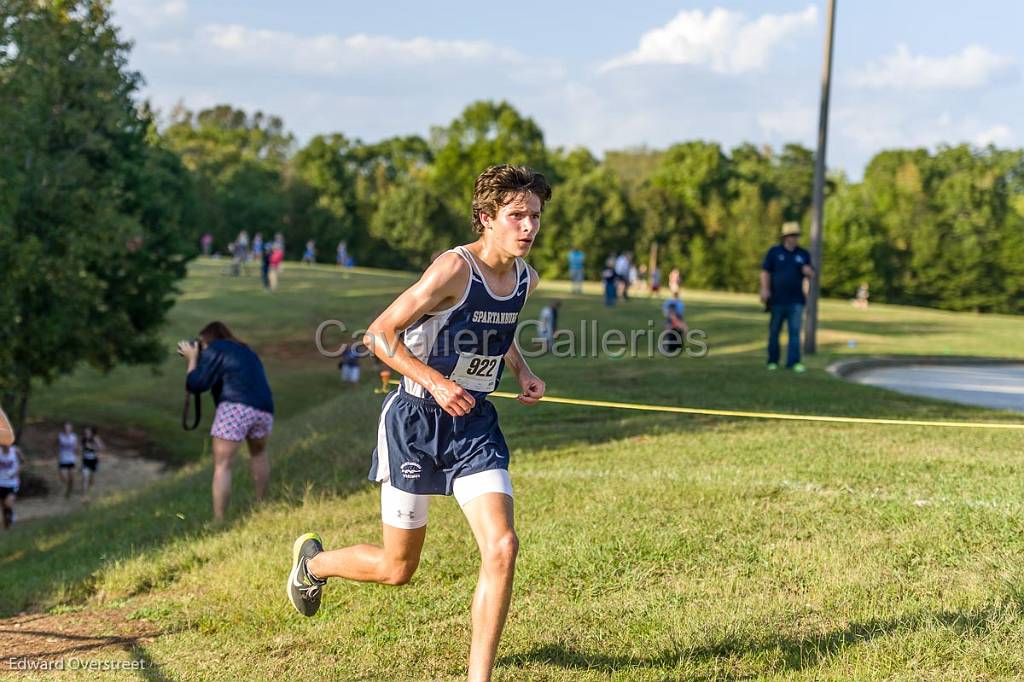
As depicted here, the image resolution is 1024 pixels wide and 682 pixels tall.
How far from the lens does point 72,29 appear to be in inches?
920

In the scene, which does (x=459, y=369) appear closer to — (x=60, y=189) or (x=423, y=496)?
(x=423, y=496)

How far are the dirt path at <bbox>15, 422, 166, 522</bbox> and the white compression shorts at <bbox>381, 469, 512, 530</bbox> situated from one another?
55.0 feet

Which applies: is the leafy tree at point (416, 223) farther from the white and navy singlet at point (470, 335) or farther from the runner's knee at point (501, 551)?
the runner's knee at point (501, 551)

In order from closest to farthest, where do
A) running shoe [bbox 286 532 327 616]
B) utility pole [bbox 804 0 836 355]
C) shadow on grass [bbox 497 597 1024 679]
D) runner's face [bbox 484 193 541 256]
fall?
runner's face [bbox 484 193 541 256], shadow on grass [bbox 497 597 1024 679], running shoe [bbox 286 532 327 616], utility pole [bbox 804 0 836 355]

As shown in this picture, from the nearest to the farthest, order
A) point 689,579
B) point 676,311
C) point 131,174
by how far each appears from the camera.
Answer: point 689,579 < point 676,311 < point 131,174

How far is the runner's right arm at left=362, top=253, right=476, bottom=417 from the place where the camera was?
4.85 m

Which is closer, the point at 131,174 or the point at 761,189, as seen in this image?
the point at 131,174

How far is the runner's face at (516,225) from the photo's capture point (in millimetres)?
5070

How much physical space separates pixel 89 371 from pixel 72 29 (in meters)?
17.0

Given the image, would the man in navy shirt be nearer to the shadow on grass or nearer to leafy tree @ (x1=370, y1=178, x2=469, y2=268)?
the shadow on grass

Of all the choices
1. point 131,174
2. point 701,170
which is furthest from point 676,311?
point 701,170

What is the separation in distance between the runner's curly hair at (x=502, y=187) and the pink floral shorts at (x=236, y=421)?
517 centimetres

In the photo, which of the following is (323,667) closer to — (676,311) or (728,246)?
(676,311)

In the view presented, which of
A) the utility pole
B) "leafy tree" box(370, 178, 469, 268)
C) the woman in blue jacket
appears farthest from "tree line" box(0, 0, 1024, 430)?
the woman in blue jacket
